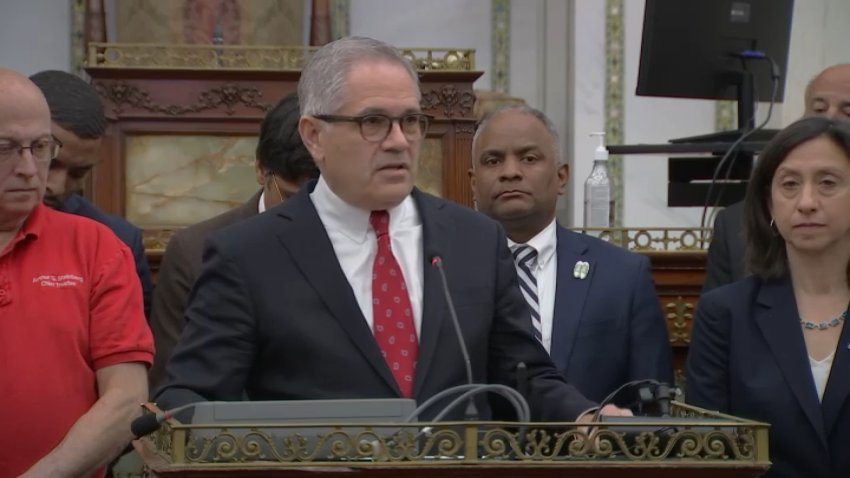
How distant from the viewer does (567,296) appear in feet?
14.3

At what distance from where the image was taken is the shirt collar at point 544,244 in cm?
450

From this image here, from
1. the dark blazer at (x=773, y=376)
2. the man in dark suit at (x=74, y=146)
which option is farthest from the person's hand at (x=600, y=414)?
the man in dark suit at (x=74, y=146)

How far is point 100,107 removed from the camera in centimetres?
439

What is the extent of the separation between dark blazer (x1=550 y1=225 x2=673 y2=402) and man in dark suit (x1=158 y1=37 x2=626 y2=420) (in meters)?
1.11

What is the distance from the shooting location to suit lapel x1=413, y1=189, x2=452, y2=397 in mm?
2990

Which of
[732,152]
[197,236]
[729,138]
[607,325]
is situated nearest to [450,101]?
[729,138]

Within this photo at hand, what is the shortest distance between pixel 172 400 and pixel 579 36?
361 inches

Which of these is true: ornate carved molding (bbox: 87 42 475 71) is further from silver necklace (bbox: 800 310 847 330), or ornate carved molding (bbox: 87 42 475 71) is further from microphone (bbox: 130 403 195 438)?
microphone (bbox: 130 403 195 438)

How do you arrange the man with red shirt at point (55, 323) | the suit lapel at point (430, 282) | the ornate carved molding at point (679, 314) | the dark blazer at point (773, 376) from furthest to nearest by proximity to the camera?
the ornate carved molding at point (679, 314) → the dark blazer at point (773, 376) → the man with red shirt at point (55, 323) → the suit lapel at point (430, 282)

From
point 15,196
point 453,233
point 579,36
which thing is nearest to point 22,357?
point 15,196

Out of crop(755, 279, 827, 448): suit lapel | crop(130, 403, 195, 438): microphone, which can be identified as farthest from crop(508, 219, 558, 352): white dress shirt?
crop(130, 403, 195, 438): microphone

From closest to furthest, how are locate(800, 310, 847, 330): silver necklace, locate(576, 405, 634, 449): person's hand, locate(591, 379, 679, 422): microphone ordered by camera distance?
locate(576, 405, 634, 449): person's hand → locate(591, 379, 679, 422): microphone → locate(800, 310, 847, 330): silver necklace

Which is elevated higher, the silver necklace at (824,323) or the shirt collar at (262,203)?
the shirt collar at (262,203)

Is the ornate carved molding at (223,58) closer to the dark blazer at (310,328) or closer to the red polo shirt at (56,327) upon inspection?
the red polo shirt at (56,327)
